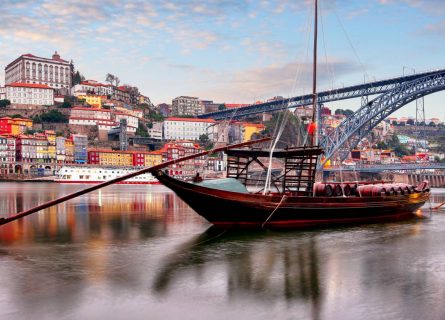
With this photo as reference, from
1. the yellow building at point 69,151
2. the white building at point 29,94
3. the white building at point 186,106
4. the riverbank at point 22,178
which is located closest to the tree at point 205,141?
the white building at point 186,106

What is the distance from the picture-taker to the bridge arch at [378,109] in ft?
174

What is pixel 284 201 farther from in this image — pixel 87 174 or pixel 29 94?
pixel 29 94

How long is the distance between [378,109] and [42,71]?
107009 millimetres

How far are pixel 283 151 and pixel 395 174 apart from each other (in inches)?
3255

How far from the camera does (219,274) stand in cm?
Result: 1184

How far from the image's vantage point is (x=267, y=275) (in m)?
11.8

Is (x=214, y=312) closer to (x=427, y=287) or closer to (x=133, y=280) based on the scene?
(x=133, y=280)

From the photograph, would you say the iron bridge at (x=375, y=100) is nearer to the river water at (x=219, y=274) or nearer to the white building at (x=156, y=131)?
the river water at (x=219, y=274)

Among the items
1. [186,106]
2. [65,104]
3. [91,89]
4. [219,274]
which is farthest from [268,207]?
[186,106]

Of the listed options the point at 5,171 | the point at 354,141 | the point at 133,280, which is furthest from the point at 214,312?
the point at 5,171

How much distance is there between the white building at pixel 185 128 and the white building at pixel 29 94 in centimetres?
3006

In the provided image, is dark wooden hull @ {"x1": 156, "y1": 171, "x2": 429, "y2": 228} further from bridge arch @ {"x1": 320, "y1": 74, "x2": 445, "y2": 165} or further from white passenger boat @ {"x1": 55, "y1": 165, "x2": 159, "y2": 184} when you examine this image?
white passenger boat @ {"x1": 55, "y1": 165, "x2": 159, "y2": 184}

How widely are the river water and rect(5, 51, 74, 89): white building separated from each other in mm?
127074

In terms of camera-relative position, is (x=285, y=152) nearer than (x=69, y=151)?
Yes
